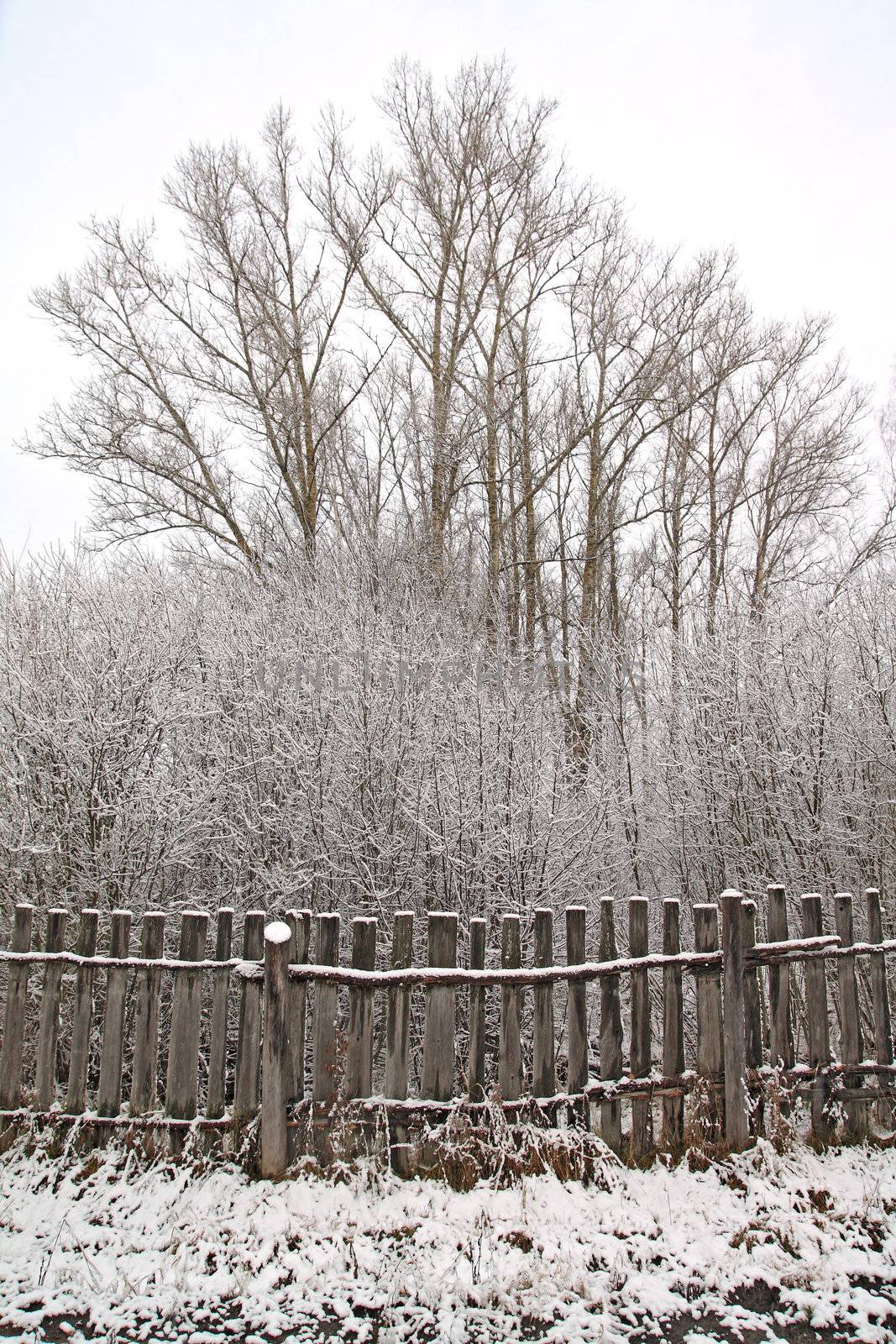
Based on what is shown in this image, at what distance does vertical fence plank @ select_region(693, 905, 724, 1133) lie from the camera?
3707 mm

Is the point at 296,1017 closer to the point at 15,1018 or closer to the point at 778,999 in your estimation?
the point at 15,1018

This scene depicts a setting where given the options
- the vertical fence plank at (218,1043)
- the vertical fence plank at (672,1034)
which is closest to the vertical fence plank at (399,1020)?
the vertical fence plank at (218,1043)

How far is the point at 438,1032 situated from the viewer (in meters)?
3.54

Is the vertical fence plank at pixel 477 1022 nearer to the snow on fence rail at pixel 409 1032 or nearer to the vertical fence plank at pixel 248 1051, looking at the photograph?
the snow on fence rail at pixel 409 1032

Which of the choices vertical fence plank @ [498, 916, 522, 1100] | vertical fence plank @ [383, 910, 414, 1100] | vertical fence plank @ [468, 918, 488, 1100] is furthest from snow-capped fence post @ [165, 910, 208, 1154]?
vertical fence plank @ [498, 916, 522, 1100]

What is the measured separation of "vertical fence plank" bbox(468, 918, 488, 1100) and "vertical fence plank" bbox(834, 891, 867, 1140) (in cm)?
193

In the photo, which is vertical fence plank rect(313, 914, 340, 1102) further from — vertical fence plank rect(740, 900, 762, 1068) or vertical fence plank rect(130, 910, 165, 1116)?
vertical fence plank rect(740, 900, 762, 1068)

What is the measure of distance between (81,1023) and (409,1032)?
1.66 meters

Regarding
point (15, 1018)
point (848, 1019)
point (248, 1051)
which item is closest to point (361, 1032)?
point (248, 1051)

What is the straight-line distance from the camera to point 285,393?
15.1 meters

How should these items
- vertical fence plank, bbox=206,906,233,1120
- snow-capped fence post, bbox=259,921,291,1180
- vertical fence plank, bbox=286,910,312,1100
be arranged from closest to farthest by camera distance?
snow-capped fence post, bbox=259,921,291,1180 < vertical fence plank, bbox=286,910,312,1100 < vertical fence plank, bbox=206,906,233,1120

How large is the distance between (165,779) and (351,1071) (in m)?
3.40

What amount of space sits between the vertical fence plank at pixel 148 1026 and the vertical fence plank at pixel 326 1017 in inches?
30.9

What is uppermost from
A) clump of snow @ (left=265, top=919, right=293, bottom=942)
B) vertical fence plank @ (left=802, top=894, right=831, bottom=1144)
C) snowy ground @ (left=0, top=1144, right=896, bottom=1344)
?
clump of snow @ (left=265, top=919, right=293, bottom=942)
